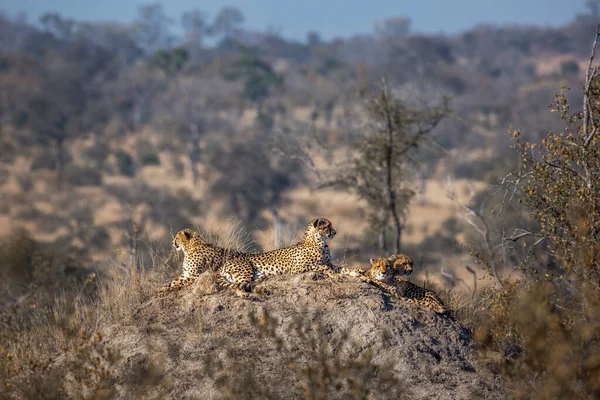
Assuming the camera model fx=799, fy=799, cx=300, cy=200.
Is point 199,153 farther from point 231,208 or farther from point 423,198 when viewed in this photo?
point 423,198

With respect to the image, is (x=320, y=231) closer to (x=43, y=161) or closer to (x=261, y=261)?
(x=261, y=261)

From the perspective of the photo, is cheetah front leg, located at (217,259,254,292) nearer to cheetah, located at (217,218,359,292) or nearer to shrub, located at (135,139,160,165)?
cheetah, located at (217,218,359,292)

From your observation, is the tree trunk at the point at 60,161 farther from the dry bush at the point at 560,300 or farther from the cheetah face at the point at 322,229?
the dry bush at the point at 560,300

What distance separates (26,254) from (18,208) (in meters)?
17.3

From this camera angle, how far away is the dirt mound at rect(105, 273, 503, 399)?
6.39m

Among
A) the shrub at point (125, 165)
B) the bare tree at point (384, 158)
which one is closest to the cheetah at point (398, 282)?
the bare tree at point (384, 158)

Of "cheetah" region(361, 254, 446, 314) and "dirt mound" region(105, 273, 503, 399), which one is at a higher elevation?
"cheetah" region(361, 254, 446, 314)

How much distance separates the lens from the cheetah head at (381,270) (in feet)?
24.8

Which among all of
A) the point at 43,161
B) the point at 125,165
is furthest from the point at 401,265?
the point at 43,161

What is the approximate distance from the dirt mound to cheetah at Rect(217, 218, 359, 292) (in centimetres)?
Result: 15

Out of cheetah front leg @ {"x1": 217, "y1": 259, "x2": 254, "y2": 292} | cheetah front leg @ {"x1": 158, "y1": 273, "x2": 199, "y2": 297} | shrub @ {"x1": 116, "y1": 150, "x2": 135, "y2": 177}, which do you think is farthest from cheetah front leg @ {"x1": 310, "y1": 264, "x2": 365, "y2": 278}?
shrub @ {"x1": 116, "y1": 150, "x2": 135, "y2": 177}

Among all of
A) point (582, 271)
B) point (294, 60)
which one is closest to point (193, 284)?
point (582, 271)

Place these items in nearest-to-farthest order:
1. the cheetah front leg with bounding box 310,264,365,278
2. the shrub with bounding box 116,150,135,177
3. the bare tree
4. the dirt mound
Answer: the dirt mound
the cheetah front leg with bounding box 310,264,365,278
the bare tree
the shrub with bounding box 116,150,135,177

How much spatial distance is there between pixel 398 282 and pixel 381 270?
0.31 meters
